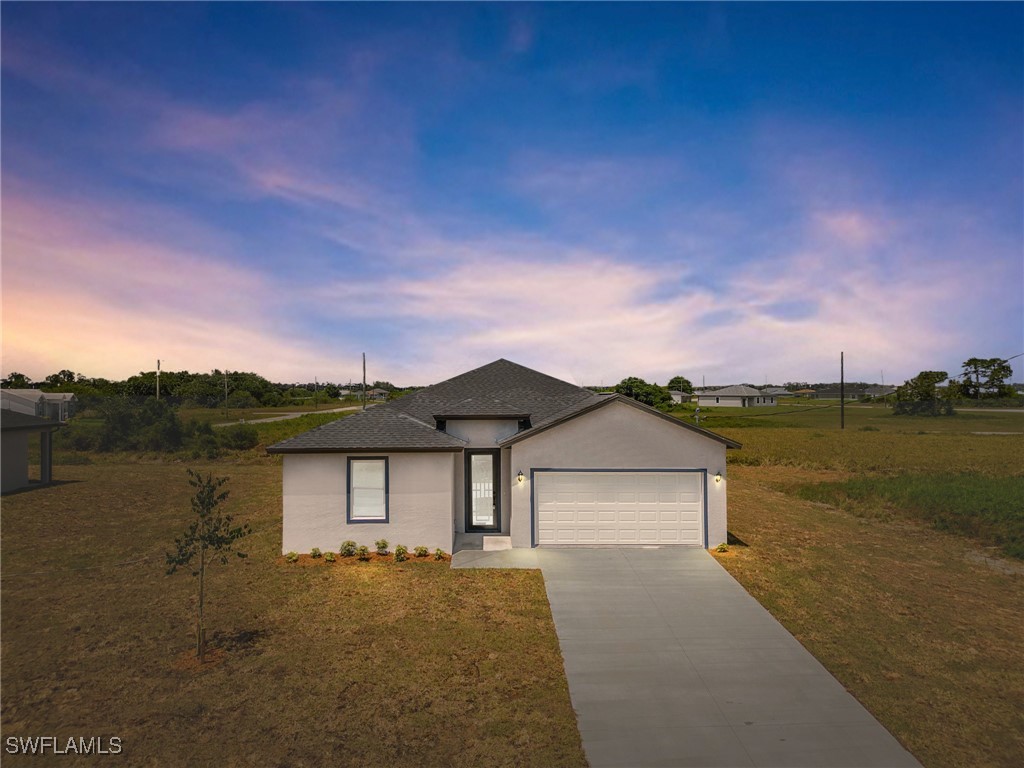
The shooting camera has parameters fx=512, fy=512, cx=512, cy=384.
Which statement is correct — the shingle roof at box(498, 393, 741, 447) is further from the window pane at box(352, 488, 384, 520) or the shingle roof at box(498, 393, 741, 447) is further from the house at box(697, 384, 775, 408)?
the house at box(697, 384, 775, 408)

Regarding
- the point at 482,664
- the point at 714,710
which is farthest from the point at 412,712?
the point at 714,710

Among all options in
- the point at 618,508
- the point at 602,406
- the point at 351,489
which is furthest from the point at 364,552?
the point at 602,406

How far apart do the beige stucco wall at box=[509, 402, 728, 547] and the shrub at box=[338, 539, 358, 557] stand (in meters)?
4.52

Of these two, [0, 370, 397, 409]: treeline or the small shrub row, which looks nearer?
the small shrub row

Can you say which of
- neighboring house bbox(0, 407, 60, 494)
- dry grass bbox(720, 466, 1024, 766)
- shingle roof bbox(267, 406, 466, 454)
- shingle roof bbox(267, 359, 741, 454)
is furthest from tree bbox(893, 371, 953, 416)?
neighboring house bbox(0, 407, 60, 494)

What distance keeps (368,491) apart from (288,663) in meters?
6.30

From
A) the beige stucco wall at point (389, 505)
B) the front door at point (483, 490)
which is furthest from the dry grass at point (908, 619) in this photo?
the beige stucco wall at point (389, 505)

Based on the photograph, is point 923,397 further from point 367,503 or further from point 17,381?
point 17,381

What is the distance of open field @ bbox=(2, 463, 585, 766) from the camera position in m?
6.47

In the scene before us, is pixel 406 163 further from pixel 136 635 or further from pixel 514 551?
pixel 136 635

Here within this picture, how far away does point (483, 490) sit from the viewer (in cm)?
1659

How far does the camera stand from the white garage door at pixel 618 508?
1513cm

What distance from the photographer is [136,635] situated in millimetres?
9609

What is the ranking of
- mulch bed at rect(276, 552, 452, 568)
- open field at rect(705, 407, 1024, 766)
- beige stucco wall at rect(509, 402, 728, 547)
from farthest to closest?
beige stucco wall at rect(509, 402, 728, 547)
mulch bed at rect(276, 552, 452, 568)
open field at rect(705, 407, 1024, 766)
